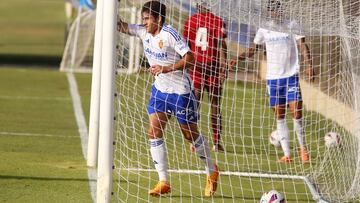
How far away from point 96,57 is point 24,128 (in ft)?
13.8

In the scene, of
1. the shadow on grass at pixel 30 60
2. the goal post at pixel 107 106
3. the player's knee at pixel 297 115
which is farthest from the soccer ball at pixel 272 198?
the shadow on grass at pixel 30 60

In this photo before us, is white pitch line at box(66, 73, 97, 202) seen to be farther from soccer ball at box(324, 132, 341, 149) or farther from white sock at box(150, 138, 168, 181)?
soccer ball at box(324, 132, 341, 149)

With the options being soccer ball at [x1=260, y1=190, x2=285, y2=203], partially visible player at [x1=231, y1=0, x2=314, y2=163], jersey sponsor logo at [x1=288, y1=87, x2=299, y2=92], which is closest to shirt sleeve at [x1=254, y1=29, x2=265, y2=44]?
partially visible player at [x1=231, y1=0, x2=314, y2=163]

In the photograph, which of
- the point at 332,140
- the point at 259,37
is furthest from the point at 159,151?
the point at 259,37

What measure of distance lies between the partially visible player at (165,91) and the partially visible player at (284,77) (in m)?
2.98

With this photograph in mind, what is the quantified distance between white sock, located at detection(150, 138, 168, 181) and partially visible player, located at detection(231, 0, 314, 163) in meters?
3.31

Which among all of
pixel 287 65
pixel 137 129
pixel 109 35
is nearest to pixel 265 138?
pixel 287 65

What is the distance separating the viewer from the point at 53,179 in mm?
12922

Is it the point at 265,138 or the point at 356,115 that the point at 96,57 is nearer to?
the point at 356,115

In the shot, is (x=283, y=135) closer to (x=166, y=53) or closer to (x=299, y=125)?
(x=299, y=125)

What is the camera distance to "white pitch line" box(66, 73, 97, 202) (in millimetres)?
12808

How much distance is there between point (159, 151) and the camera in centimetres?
1211

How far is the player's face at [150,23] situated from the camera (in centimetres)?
1187

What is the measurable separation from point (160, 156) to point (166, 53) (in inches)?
43.1
